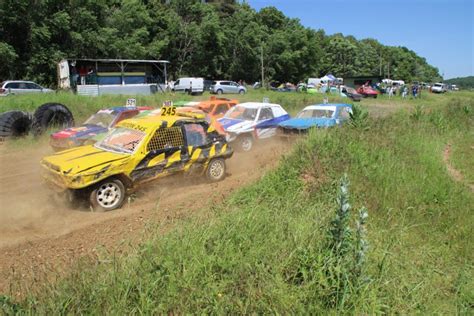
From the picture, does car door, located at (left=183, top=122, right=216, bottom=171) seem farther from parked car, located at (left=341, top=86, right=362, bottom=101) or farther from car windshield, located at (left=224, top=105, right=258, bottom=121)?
parked car, located at (left=341, top=86, right=362, bottom=101)

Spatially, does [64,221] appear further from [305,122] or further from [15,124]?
[15,124]

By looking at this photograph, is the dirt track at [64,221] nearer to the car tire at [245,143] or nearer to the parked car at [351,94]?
the car tire at [245,143]

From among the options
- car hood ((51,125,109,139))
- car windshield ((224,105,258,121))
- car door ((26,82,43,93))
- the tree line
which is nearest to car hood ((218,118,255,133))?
car windshield ((224,105,258,121))

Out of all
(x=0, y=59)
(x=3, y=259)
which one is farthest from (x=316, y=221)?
(x=0, y=59)

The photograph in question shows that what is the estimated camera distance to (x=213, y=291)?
3494 mm

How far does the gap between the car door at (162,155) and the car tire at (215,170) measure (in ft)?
2.61

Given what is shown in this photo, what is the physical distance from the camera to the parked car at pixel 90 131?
11.1 metres

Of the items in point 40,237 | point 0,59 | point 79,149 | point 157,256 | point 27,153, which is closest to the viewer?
point 157,256

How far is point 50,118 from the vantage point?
14.2 meters

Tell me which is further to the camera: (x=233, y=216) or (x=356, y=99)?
(x=356, y=99)

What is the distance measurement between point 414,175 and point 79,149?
6.79 m

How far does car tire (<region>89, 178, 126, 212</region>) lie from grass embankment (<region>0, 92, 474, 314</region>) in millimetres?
2104

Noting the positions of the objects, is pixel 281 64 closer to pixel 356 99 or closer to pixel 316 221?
pixel 356 99

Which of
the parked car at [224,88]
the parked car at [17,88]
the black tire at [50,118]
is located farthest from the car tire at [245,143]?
the parked car at [224,88]
